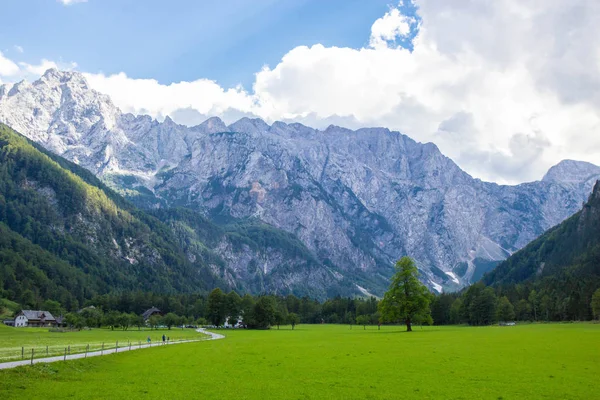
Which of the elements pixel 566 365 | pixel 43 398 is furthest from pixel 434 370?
pixel 43 398

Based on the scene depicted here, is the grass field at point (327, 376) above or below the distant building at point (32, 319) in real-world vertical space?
above

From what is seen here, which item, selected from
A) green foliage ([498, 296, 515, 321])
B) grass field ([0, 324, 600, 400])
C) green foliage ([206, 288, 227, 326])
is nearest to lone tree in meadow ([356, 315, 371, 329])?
green foliage ([498, 296, 515, 321])

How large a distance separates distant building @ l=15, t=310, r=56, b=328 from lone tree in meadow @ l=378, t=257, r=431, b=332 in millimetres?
127122

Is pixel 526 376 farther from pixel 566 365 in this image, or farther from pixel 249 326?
pixel 249 326

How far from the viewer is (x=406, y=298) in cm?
11119

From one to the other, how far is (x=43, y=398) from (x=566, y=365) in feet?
132

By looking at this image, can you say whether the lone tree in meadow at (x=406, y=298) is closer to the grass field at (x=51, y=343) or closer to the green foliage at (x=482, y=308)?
the grass field at (x=51, y=343)

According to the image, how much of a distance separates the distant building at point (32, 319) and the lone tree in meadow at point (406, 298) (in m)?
127

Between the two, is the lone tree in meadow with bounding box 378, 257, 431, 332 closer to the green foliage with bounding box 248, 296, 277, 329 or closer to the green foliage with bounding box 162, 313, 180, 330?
the green foliage with bounding box 248, 296, 277, 329

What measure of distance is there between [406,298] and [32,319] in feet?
442

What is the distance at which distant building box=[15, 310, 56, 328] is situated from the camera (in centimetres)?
16388

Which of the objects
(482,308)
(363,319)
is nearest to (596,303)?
(482,308)

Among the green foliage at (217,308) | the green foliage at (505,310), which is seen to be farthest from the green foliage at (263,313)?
the green foliage at (505,310)

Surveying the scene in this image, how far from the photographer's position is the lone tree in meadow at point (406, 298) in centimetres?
10969
